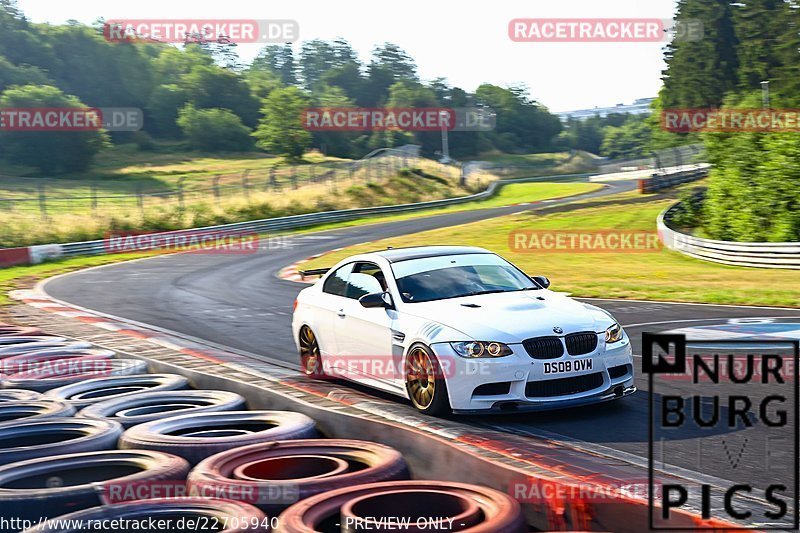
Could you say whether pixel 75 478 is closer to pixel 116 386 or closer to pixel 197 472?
pixel 197 472

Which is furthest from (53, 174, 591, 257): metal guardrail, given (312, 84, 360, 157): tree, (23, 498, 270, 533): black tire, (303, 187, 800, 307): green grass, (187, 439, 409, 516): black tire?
(312, 84, 360, 157): tree

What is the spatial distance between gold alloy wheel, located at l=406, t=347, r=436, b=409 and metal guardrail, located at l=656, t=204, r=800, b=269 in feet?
64.8

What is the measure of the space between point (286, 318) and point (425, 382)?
8649mm

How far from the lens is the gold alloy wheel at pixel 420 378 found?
28.3ft

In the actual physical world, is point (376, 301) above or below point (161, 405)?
above

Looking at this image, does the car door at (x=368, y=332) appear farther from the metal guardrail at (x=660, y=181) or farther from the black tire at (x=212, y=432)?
the metal guardrail at (x=660, y=181)

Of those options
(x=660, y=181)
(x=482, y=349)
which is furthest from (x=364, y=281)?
(x=660, y=181)

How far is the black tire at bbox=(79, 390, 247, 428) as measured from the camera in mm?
7922

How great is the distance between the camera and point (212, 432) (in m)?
7.64

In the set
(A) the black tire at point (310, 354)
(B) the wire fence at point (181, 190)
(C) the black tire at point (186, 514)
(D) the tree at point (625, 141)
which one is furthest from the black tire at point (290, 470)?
(D) the tree at point (625, 141)

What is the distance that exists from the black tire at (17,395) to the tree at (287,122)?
304ft

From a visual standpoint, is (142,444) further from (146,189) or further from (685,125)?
(685,125)

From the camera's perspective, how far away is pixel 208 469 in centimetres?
605

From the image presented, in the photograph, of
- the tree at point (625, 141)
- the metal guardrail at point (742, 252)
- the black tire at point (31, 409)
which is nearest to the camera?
the black tire at point (31, 409)
